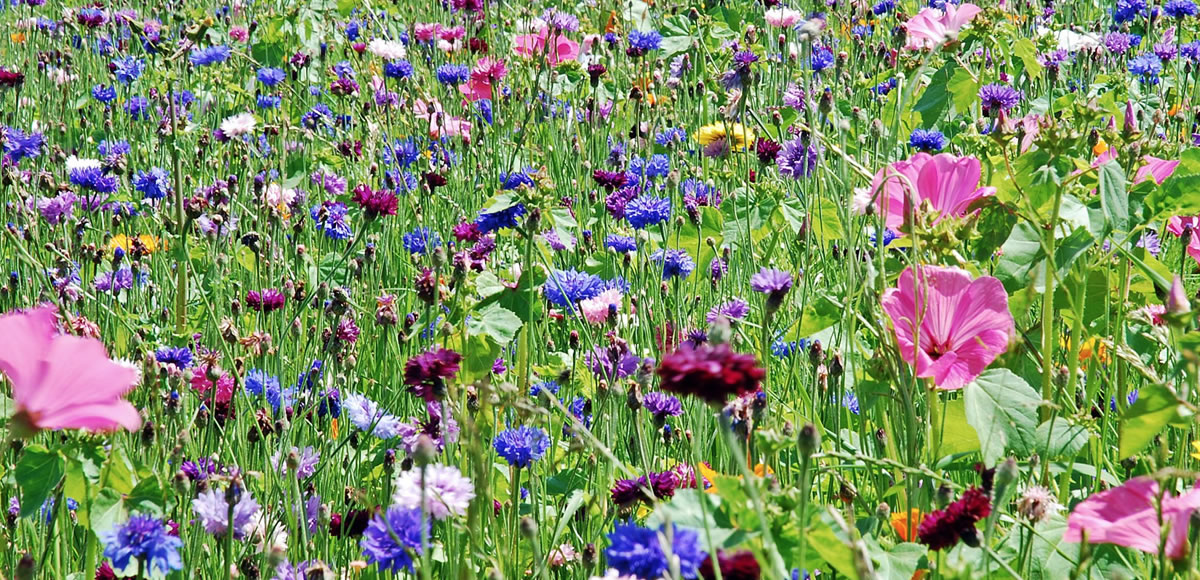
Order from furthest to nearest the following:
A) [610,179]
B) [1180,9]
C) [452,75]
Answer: [1180,9]
[452,75]
[610,179]

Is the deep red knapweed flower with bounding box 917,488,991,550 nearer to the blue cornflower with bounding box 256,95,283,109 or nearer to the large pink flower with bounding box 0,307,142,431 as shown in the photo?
the large pink flower with bounding box 0,307,142,431

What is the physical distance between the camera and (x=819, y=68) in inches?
117

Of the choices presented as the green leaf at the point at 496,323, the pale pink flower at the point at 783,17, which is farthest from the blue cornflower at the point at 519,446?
the pale pink flower at the point at 783,17

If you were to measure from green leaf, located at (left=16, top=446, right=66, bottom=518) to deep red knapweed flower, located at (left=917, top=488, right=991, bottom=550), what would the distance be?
73cm

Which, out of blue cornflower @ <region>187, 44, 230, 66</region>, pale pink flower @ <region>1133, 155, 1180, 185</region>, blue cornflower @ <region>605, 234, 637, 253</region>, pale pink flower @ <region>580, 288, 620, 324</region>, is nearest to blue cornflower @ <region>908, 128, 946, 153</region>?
blue cornflower @ <region>605, 234, 637, 253</region>

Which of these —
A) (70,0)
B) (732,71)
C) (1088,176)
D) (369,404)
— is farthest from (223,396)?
(70,0)

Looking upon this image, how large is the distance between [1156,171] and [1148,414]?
524 mm

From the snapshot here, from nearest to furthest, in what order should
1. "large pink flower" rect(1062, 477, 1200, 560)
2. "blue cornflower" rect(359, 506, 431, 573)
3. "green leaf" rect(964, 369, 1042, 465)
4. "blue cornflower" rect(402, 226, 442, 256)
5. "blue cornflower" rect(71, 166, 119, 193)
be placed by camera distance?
"large pink flower" rect(1062, 477, 1200, 560)
"blue cornflower" rect(359, 506, 431, 573)
"green leaf" rect(964, 369, 1042, 465)
"blue cornflower" rect(402, 226, 442, 256)
"blue cornflower" rect(71, 166, 119, 193)

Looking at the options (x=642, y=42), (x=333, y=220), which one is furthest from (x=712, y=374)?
(x=642, y=42)

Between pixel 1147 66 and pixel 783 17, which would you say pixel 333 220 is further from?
pixel 1147 66

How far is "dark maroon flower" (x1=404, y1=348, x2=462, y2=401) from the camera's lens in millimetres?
981

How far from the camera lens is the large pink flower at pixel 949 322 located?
42.0 inches

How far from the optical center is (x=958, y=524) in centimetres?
80

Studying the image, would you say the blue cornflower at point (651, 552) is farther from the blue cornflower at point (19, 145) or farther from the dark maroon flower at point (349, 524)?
the blue cornflower at point (19, 145)
